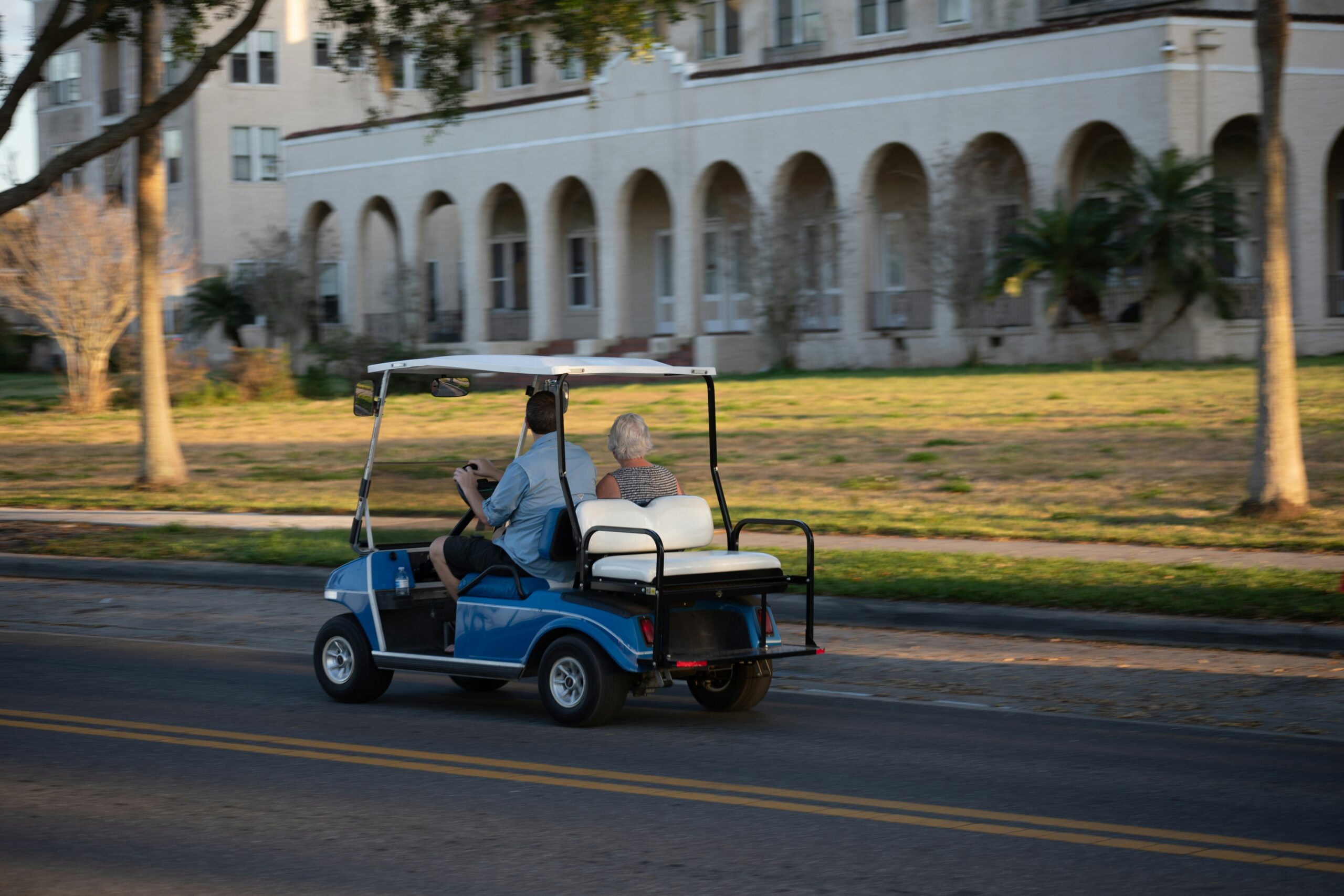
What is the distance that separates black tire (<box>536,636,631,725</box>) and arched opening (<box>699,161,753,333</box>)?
94.3 ft

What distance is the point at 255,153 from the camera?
51.9 metres

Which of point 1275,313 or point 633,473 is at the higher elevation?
point 1275,313

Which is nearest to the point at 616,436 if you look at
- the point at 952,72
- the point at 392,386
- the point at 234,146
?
the point at 392,386

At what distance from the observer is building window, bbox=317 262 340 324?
162ft

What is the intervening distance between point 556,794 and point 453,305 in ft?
137

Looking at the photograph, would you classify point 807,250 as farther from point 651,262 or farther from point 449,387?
point 449,387

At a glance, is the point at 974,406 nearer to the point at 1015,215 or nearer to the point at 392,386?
the point at 1015,215

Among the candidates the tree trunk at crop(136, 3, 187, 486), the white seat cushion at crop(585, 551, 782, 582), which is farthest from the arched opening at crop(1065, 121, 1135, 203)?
the white seat cushion at crop(585, 551, 782, 582)

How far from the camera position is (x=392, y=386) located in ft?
31.9

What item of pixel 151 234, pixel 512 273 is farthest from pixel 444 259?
pixel 151 234

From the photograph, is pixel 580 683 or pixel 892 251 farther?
pixel 892 251

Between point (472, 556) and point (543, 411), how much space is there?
91 centimetres

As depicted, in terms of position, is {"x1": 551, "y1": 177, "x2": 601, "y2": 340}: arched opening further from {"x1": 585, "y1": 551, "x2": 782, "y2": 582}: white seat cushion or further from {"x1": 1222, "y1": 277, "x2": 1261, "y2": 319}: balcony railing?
{"x1": 585, "y1": 551, "x2": 782, "y2": 582}: white seat cushion

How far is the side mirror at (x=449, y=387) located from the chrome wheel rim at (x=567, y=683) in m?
1.86
